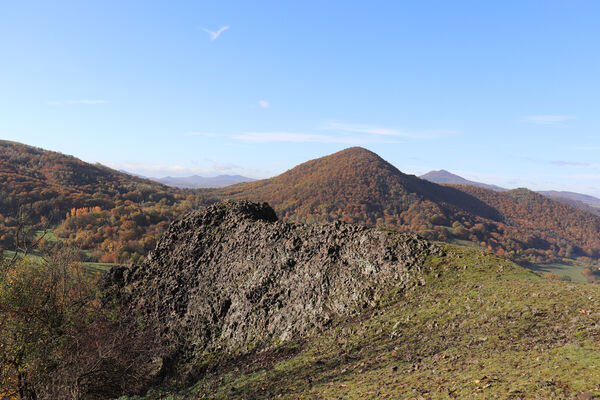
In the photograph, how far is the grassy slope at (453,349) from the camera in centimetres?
1019

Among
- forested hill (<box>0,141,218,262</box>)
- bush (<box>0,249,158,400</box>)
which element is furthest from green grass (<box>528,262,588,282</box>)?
forested hill (<box>0,141,218,262</box>)

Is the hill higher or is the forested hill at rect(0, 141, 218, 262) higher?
the hill

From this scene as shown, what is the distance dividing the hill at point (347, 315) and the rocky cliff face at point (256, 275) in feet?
0.36

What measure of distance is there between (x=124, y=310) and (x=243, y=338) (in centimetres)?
1512

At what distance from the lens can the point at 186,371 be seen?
23.7 metres

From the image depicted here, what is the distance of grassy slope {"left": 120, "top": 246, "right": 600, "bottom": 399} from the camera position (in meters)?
10.2

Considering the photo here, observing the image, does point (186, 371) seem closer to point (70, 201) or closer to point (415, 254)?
point (415, 254)

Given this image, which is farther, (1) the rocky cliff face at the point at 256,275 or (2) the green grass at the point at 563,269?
(2) the green grass at the point at 563,269

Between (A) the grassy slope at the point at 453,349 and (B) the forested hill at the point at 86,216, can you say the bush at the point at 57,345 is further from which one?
(B) the forested hill at the point at 86,216

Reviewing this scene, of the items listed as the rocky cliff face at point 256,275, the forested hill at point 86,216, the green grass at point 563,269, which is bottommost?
the green grass at point 563,269

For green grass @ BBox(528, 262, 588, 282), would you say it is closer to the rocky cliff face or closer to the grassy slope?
the rocky cliff face

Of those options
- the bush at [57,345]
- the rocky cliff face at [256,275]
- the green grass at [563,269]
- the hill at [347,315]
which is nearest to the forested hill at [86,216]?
the rocky cliff face at [256,275]

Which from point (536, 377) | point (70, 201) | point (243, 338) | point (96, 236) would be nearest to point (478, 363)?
point (536, 377)

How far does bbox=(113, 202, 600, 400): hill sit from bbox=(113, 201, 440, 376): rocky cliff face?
0.36 feet
